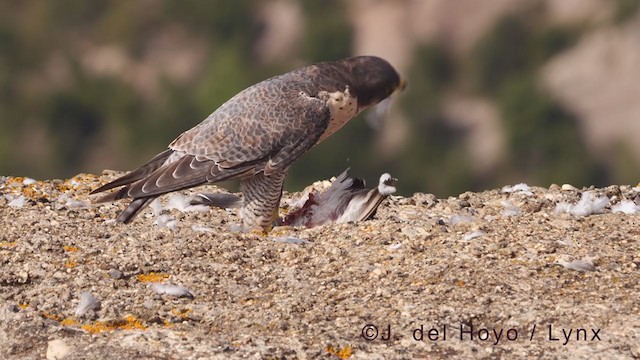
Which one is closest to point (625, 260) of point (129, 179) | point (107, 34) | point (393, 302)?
point (393, 302)

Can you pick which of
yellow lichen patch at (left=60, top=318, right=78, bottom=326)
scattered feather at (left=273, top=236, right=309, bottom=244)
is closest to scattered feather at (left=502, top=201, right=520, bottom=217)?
scattered feather at (left=273, top=236, right=309, bottom=244)

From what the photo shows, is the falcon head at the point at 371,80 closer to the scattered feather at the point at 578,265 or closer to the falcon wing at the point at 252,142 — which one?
the falcon wing at the point at 252,142

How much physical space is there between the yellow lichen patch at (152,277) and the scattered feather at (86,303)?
42 centimetres

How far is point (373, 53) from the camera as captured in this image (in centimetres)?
7050

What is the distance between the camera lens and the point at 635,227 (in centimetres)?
790

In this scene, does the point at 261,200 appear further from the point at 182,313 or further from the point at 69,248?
the point at 182,313

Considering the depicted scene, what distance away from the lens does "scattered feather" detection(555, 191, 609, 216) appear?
843cm

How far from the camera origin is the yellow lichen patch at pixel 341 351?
19.3 feet

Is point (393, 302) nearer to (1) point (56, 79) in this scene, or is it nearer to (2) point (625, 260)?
(2) point (625, 260)

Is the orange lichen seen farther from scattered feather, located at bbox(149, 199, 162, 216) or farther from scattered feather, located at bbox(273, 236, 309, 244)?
Result: scattered feather, located at bbox(149, 199, 162, 216)

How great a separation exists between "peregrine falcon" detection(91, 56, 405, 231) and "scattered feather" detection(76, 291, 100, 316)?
1.98m

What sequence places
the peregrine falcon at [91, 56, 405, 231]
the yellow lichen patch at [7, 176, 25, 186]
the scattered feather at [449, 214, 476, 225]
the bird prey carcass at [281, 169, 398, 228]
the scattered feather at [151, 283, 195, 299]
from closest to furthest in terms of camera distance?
the scattered feather at [151, 283, 195, 299] → the scattered feather at [449, 214, 476, 225] → the bird prey carcass at [281, 169, 398, 228] → the peregrine falcon at [91, 56, 405, 231] → the yellow lichen patch at [7, 176, 25, 186]

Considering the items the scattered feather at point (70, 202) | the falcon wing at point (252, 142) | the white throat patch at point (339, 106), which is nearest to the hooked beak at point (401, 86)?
the white throat patch at point (339, 106)

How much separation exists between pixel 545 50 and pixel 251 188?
226ft
